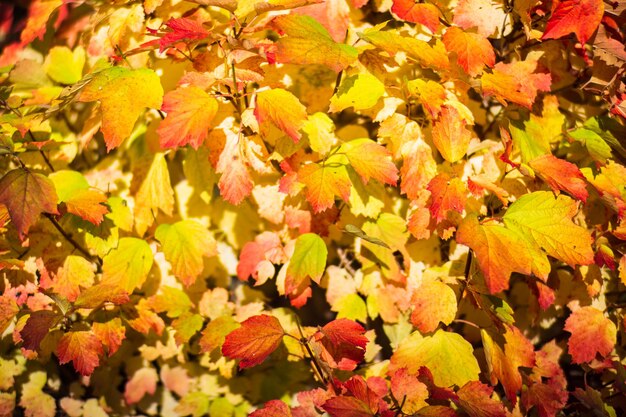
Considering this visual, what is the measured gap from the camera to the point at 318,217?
61.9 inches

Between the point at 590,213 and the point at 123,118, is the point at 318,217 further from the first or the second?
the point at 590,213

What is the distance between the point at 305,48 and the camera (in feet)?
4.01

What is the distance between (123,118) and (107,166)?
2.07ft

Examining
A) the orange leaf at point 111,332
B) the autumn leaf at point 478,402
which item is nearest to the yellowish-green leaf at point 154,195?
the orange leaf at point 111,332

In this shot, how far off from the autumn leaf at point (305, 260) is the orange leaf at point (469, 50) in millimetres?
669

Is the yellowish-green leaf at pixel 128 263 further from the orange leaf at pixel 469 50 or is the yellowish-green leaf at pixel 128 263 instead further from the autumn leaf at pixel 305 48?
the orange leaf at pixel 469 50

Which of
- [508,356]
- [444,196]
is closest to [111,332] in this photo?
[444,196]

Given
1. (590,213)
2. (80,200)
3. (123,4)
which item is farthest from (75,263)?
(590,213)

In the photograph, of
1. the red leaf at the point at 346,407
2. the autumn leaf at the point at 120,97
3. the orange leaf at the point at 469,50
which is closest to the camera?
the red leaf at the point at 346,407

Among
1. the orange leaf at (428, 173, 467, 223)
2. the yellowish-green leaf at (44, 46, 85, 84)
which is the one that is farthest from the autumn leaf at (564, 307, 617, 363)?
the yellowish-green leaf at (44, 46, 85, 84)

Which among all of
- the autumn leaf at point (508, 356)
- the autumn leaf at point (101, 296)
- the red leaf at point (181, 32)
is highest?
the red leaf at point (181, 32)

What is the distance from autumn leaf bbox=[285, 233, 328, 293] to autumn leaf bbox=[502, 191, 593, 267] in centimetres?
54

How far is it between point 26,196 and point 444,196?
110 cm

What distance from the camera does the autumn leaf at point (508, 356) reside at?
142 centimetres
